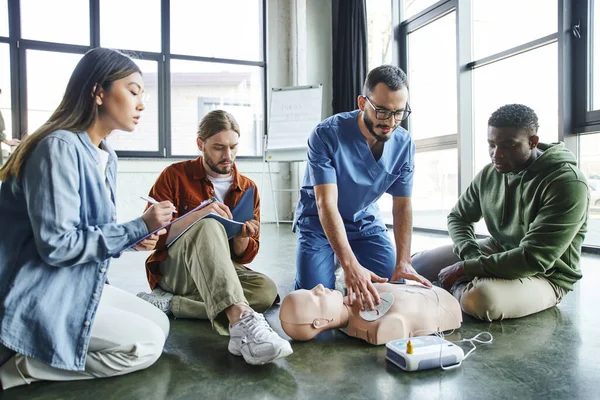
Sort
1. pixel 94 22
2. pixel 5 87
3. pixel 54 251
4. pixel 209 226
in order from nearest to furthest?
1. pixel 54 251
2. pixel 209 226
3. pixel 5 87
4. pixel 94 22

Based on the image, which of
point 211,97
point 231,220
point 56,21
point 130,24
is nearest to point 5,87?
point 56,21

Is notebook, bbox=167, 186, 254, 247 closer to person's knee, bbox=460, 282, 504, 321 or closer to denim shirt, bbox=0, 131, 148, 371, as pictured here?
denim shirt, bbox=0, 131, 148, 371

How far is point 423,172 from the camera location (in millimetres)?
5098

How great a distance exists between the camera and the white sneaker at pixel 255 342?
131 cm

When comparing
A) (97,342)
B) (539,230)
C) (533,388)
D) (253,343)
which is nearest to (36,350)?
(97,342)

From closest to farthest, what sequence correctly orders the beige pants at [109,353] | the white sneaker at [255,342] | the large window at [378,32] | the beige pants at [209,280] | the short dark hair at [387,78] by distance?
the beige pants at [109,353] < the white sneaker at [255,342] < the beige pants at [209,280] < the short dark hair at [387,78] < the large window at [378,32]

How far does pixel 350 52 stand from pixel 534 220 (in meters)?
4.00

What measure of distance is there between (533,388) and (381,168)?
1.02 meters

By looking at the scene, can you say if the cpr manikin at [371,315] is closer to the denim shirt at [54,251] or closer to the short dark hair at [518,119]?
the denim shirt at [54,251]

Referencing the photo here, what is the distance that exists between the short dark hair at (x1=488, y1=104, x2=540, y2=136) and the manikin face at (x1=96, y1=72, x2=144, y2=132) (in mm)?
1305

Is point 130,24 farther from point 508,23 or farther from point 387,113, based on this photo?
point 387,113

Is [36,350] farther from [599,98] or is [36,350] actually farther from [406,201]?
[599,98]

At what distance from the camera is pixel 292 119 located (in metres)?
5.43

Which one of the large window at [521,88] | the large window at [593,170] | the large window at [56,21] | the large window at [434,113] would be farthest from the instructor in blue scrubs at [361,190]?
the large window at [56,21]
